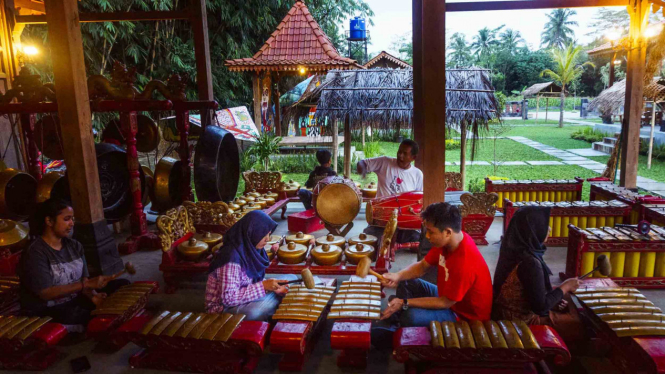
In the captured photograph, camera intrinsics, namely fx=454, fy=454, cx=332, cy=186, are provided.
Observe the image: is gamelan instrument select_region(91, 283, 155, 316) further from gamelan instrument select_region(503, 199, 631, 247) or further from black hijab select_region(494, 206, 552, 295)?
gamelan instrument select_region(503, 199, 631, 247)

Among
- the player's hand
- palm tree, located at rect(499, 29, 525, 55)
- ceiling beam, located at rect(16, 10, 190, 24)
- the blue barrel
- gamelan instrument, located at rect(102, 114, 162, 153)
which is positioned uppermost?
palm tree, located at rect(499, 29, 525, 55)

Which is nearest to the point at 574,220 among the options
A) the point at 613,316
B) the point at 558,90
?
the point at 613,316

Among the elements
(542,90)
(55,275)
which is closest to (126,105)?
(55,275)

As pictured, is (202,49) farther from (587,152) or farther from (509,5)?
(587,152)

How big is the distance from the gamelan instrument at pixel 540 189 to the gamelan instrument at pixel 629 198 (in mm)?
282

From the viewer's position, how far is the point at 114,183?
255 inches

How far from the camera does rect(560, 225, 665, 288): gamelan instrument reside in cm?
455

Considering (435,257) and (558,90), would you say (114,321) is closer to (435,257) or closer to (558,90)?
(435,257)

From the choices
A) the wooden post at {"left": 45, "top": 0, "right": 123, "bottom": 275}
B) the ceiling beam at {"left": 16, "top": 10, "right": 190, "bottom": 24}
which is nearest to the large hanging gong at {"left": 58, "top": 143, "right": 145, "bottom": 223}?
the wooden post at {"left": 45, "top": 0, "right": 123, "bottom": 275}

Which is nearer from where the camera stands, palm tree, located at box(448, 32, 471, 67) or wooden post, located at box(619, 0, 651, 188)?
wooden post, located at box(619, 0, 651, 188)

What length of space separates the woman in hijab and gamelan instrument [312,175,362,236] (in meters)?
1.56

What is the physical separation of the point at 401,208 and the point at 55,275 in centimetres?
362

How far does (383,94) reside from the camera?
28.0ft

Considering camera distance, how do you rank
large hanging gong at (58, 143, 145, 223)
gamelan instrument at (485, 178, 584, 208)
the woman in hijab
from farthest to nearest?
gamelan instrument at (485, 178, 584, 208)
large hanging gong at (58, 143, 145, 223)
the woman in hijab
